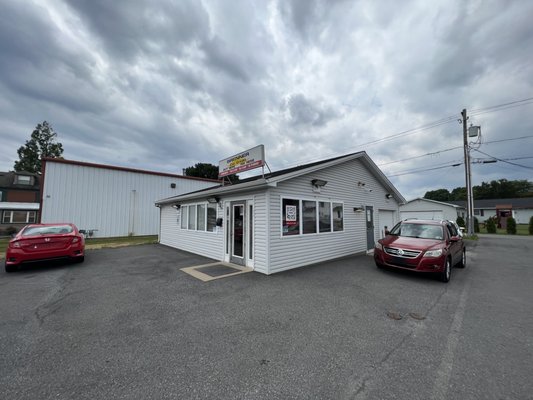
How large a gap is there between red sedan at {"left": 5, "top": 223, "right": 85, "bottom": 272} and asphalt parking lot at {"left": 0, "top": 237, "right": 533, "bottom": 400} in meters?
1.06

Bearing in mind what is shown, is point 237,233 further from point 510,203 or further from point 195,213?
point 510,203

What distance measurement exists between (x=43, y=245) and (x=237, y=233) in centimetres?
584

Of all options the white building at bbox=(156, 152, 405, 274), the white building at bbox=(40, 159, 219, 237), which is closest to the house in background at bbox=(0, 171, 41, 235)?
the white building at bbox=(40, 159, 219, 237)

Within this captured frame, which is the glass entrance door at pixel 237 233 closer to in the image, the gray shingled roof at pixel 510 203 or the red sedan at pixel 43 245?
the red sedan at pixel 43 245

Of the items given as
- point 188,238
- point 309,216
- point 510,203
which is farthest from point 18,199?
point 510,203

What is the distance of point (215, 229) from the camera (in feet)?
27.5

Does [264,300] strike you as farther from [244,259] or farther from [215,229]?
[215,229]

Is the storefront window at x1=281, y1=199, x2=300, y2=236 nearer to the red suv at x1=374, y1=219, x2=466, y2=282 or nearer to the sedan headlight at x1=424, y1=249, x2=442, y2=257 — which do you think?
the red suv at x1=374, y1=219, x2=466, y2=282

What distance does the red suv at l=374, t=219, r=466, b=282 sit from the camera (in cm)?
556

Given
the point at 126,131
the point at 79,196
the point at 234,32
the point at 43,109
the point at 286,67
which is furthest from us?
the point at 79,196

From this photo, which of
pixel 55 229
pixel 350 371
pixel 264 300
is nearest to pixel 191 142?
pixel 55 229

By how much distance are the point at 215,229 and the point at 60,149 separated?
133ft

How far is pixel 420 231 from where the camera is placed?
6.77m

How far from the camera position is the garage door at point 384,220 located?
11.6 meters
